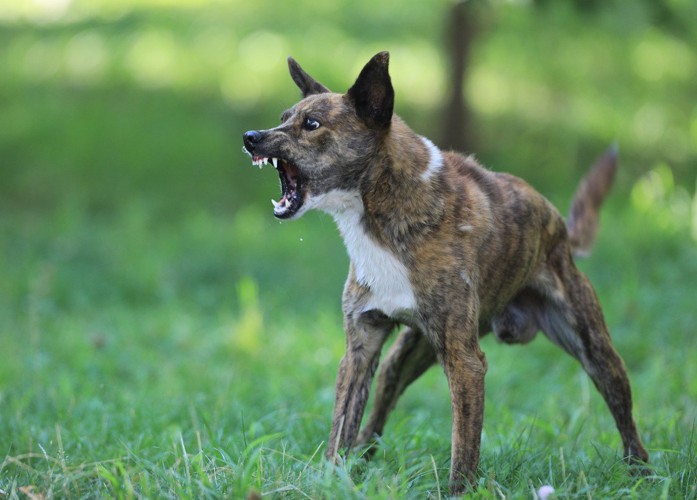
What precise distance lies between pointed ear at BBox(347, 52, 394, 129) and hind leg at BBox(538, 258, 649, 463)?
3.95 feet

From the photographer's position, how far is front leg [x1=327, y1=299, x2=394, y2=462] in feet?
13.5

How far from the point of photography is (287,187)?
4.10 m

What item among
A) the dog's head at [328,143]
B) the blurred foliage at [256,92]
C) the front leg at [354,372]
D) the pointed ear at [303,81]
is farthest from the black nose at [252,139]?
the blurred foliage at [256,92]

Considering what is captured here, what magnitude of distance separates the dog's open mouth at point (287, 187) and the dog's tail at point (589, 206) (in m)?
1.84

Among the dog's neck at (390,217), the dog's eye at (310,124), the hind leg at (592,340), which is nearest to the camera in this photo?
the dog's neck at (390,217)

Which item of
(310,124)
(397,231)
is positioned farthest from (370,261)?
(310,124)

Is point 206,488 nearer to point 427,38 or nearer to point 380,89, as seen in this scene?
point 380,89

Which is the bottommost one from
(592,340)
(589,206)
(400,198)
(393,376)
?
(393,376)

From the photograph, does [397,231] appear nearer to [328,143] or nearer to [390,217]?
[390,217]

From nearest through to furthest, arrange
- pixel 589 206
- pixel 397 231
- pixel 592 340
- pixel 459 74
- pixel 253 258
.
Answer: pixel 397 231, pixel 592 340, pixel 589 206, pixel 253 258, pixel 459 74

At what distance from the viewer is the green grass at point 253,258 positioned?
4176 millimetres

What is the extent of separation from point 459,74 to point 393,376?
22.8 feet

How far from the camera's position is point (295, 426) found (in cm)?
500

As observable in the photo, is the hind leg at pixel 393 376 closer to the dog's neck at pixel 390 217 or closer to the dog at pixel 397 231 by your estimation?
the dog at pixel 397 231
